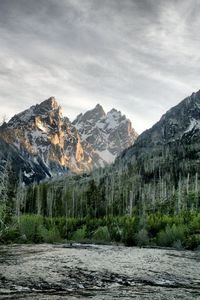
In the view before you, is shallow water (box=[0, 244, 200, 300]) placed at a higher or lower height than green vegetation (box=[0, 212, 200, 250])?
lower

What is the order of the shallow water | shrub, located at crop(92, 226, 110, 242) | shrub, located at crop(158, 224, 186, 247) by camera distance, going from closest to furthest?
the shallow water < shrub, located at crop(158, 224, 186, 247) < shrub, located at crop(92, 226, 110, 242)

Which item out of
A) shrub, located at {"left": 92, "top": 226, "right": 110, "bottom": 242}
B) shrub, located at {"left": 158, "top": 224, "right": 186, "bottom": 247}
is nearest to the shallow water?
A: shrub, located at {"left": 158, "top": 224, "right": 186, "bottom": 247}

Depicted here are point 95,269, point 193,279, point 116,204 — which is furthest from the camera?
point 116,204

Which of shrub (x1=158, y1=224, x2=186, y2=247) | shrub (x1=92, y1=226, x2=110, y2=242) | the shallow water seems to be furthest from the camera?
shrub (x1=92, y1=226, x2=110, y2=242)

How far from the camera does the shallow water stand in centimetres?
2302

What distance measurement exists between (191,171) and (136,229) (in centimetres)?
12422

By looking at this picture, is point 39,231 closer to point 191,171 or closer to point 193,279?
point 193,279

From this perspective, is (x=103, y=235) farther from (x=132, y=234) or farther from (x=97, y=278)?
(x=97, y=278)

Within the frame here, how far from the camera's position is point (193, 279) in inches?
1167

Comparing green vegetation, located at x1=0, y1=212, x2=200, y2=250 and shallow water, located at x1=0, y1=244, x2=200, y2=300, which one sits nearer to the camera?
shallow water, located at x1=0, y1=244, x2=200, y2=300

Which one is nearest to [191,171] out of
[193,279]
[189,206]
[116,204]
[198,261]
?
[116,204]

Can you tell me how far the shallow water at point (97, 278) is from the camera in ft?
75.5

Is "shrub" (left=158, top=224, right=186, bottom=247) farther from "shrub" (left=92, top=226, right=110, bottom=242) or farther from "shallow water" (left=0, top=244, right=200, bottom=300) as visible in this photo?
"shallow water" (left=0, top=244, right=200, bottom=300)

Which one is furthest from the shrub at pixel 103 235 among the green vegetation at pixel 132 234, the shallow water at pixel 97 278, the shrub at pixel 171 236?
the shallow water at pixel 97 278
